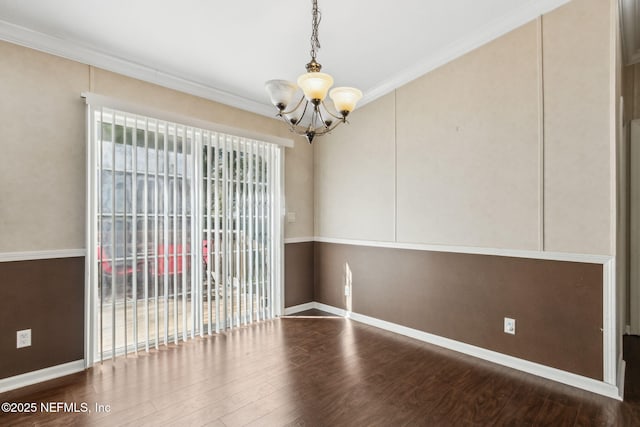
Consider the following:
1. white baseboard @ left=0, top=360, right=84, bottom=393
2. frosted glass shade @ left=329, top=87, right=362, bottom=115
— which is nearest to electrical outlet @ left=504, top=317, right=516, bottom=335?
frosted glass shade @ left=329, top=87, right=362, bottom=115

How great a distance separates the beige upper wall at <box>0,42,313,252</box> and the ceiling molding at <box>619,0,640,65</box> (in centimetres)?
437

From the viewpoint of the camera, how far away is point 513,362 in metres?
2.75

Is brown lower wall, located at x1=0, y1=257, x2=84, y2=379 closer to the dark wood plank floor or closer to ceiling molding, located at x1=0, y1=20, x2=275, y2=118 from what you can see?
the dark wood plank floor

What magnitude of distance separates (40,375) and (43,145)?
1883 mm

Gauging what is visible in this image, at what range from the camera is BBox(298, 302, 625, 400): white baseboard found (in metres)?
2.34

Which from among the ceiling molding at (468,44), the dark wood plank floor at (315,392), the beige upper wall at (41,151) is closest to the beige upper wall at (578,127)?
the ceiling molding at (468,44)

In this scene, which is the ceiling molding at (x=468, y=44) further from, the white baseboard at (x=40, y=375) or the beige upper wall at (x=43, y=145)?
the white baseboard at (x=40, y=375)

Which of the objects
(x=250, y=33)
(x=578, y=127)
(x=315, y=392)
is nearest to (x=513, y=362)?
(x=315, y=392)

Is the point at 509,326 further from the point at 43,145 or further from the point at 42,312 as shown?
the point at 43,145

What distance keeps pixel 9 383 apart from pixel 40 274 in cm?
83

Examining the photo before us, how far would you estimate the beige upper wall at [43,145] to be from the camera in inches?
97.7

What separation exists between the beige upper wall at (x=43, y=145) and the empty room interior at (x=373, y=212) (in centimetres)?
2

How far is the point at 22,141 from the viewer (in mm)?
2529

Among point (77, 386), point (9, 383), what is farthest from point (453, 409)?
point (9, 383)
